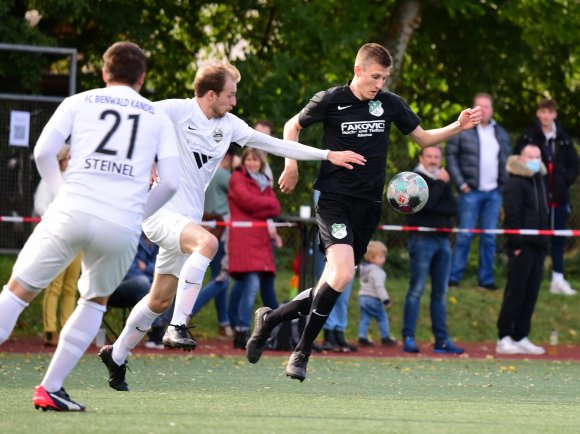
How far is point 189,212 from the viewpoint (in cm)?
1026

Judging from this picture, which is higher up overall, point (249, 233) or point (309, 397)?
point (249, 233)

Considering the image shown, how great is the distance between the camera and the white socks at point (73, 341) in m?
8.17

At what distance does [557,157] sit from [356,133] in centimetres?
886

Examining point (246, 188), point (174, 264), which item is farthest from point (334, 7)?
point (174, 264)

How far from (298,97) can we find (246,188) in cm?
533

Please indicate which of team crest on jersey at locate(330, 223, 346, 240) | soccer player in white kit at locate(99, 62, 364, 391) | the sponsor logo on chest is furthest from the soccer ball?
soccer player in white kit at locate(99, 62, 364, 391)

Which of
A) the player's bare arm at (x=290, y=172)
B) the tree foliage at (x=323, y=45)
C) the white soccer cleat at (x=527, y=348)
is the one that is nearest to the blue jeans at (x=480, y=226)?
the tree foliage at (x=323, y=45)

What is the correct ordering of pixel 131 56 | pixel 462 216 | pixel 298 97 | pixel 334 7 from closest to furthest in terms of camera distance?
pixel 131 56, pixel 462 216, pixel 298 97, pixel 334 7

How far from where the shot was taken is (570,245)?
70.9 feet

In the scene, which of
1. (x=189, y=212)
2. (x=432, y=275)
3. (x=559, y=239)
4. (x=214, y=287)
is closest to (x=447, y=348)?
(x=432, y=275)

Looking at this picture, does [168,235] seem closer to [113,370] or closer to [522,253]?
[113,370]

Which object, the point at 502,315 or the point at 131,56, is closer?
the point at 131,56

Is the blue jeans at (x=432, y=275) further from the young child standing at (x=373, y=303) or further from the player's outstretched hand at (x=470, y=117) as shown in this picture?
the player's outstretched hand at (x=470, y=117)

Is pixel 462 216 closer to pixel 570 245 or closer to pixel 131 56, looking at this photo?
pixel 570 245
